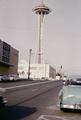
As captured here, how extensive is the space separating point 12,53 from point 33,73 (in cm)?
7958

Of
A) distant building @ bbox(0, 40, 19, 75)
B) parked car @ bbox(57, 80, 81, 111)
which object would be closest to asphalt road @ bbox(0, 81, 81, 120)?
parked car @ bbox(57, 80, 81, 111)

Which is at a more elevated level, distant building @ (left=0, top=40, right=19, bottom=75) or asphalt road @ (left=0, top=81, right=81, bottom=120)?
distant building @ (left=0, top=40, right=19, bottom=75)

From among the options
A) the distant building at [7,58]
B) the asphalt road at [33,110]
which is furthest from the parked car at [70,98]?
the distant building at [7,58]

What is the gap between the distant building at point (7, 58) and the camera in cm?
10269

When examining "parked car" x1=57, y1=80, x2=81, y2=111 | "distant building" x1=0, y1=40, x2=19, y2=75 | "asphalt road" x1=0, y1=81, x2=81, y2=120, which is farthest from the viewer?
"distant building" x1=0, y1=40, x2=19, y2=75

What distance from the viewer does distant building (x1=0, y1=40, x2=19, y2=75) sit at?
103 metres

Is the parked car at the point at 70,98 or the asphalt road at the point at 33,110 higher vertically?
the parked car at the point at 70,98

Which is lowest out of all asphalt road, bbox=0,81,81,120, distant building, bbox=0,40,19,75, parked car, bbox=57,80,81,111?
asphalt road, bbox=0,81,81,120

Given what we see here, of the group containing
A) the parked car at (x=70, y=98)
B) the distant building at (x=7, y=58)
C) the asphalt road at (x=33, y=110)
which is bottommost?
the asphalt road at (x=33, y=110)

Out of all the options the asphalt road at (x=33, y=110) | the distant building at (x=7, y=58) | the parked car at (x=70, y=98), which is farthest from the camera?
Result: the distant building at (x=7, y=58)

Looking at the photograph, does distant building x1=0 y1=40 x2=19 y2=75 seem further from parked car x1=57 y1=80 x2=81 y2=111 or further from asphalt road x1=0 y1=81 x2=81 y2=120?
parked car x1=57 y1=80 x2=81 y2=111

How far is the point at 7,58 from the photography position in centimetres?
11044

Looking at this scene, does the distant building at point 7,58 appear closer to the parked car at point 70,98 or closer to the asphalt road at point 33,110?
the asphalt road at point 33,110

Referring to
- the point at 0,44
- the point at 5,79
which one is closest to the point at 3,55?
the point at 0,44
